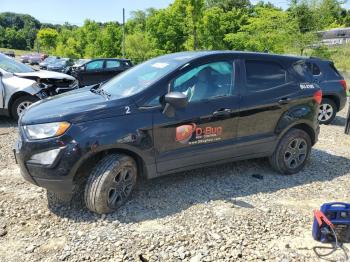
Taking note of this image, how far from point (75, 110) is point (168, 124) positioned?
1.00 metres

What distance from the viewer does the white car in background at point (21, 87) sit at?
7.95 metres

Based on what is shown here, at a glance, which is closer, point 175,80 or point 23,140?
point 23,140

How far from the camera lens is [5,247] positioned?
339cm

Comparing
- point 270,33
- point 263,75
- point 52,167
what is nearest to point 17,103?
point 52,167

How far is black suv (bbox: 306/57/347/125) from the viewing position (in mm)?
8797

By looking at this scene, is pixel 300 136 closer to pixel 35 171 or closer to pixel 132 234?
pixel 132 234

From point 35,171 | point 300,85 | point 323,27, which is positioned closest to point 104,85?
point 35,171

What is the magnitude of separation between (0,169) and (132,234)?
2746 millimetres

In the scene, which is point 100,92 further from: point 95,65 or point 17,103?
point 95,65

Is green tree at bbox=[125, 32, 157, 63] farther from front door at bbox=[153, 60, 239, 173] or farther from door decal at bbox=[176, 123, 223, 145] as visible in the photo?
door decal at bbox=[176, 123, 223, 145]

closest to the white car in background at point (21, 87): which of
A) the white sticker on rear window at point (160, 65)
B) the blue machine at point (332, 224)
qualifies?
the white sticker on rear window at point (160, 65)

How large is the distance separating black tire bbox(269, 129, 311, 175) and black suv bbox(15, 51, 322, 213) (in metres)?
0.01

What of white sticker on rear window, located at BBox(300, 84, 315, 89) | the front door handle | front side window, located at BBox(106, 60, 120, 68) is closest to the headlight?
the front door handle

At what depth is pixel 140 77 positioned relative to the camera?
4.45 meters
